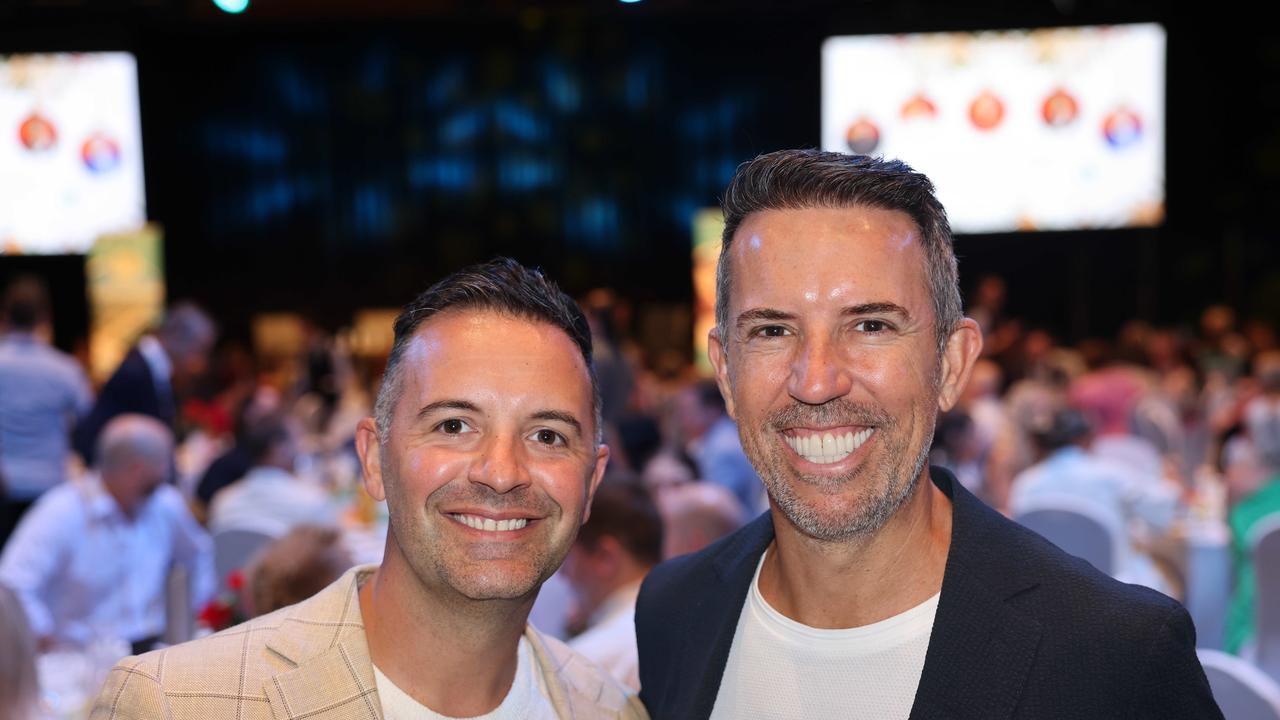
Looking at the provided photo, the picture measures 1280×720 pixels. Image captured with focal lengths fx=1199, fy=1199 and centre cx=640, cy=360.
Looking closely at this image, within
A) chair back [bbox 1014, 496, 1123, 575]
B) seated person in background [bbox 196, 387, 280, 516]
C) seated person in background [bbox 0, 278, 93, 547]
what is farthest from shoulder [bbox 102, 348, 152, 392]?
chair back [bbox 1014, 496, 1123, 575]

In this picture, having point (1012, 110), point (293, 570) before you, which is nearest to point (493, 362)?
point (293, 570)

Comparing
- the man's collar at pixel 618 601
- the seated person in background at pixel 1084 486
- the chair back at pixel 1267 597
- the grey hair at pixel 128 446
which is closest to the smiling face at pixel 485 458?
the man's collar at pixel 618 601

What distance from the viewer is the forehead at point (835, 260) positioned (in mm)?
1554

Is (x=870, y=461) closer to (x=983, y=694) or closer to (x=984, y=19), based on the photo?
(x=983, y=694)

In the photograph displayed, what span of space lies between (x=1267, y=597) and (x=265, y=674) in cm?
380

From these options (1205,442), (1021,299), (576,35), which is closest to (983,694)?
(1205,442)

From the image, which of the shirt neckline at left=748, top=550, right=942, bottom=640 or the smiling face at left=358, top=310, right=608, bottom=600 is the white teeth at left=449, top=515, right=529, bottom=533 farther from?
the shirt neckline at left=748, top=550, right=942, bottom=640

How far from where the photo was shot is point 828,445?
5.13 feet

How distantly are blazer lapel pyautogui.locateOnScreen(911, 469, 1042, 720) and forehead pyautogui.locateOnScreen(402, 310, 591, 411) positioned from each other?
1.80ft

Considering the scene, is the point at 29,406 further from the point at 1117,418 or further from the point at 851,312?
the point at 1117,418

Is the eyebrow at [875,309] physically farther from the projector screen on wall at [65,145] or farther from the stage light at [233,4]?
the projector screen on wall at [65,145]

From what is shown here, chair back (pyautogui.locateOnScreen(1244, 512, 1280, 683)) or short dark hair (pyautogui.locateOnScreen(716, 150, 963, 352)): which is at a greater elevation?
short dark hair (pyautogui.locateOnScreen(716, 150, 963, 352))

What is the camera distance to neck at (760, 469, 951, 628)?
1612 mm

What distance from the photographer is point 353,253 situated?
15.1 metres
